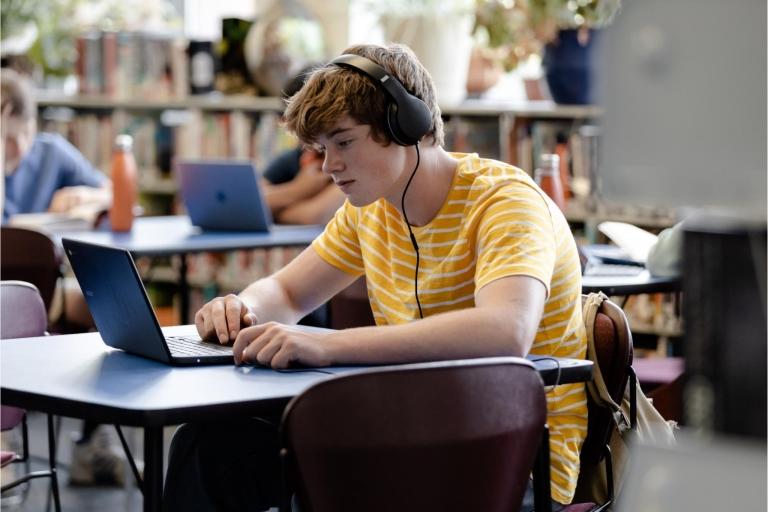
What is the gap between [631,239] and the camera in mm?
3033

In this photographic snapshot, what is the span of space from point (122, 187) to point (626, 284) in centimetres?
161

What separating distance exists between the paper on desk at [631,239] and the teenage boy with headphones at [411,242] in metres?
1.07

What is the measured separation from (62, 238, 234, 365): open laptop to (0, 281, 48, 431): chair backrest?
1.47 ft

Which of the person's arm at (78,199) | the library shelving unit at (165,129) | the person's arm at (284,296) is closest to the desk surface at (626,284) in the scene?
the person's arm at (284,296)

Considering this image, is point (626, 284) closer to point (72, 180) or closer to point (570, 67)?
point (570, 67)

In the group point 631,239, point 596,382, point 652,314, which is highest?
point 631,239

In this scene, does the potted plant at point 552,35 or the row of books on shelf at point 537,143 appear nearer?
the potted plant at point 552,35

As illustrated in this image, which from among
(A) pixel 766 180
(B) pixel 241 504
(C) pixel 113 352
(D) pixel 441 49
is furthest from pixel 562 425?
(D) pixel 441 49

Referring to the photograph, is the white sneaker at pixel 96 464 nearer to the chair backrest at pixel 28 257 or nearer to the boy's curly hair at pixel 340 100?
the chair backrest at pixel 28 257

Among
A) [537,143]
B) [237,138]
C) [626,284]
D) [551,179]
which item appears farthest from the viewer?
[237,138]

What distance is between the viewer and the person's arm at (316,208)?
3938 millimetres

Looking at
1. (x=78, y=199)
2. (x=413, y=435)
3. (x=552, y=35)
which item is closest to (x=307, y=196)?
(x=78, y=199)

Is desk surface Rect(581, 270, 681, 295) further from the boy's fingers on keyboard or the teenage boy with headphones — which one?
the boy's fingers on keyboard

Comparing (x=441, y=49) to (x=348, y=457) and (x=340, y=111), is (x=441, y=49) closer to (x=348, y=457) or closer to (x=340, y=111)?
(x=340, y=111)
